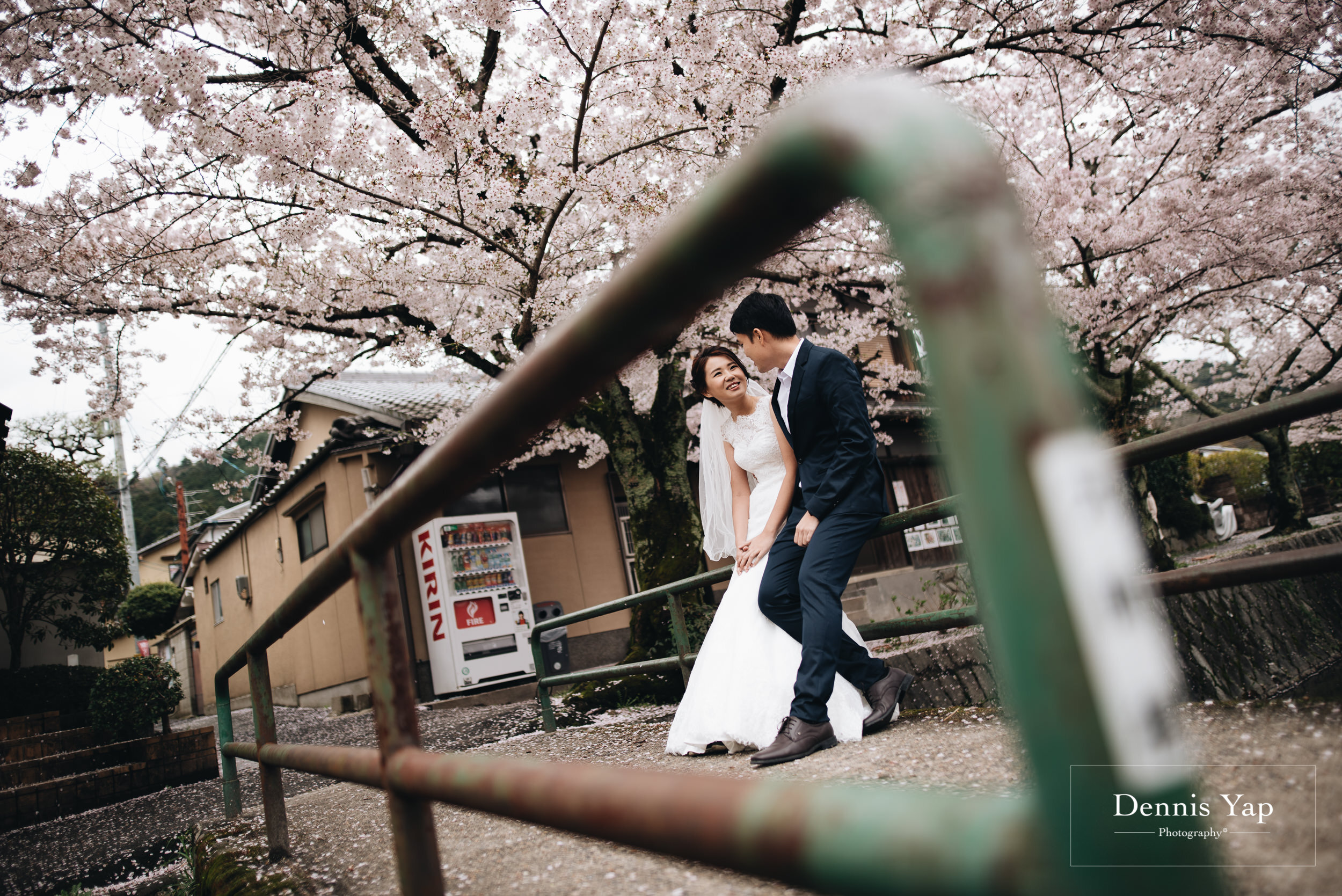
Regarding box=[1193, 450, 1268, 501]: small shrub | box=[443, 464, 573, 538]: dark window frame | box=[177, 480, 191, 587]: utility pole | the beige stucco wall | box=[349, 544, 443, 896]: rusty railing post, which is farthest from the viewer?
box=[177, 480, 191, 587]: utility pole

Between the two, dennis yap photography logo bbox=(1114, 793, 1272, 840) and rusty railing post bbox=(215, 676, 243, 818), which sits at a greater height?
dennis yap photography logo bbox=(1114, 793, 1272, 840)

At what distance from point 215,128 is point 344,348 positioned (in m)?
3.25

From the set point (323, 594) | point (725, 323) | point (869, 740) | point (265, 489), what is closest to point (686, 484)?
point (725, 323)

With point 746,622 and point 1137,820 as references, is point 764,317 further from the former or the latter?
point 1137,820

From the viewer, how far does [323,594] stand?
57.7 inches

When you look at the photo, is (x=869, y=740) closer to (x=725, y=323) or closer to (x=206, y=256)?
(x=725, y=323)

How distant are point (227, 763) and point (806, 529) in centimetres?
245

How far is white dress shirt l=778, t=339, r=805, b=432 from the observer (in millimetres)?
2643

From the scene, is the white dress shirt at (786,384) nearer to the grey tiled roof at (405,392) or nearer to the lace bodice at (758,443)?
the lace bodice at (758,443)

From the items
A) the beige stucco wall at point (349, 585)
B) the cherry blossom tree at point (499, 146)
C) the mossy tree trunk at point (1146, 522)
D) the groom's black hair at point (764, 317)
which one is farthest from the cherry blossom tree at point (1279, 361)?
the groom's black hair at point (764, 317)

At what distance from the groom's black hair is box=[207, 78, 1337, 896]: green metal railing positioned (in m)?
2.13

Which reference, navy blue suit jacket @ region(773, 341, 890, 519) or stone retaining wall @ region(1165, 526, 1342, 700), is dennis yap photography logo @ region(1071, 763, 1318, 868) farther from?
stone retaining wall @ region(1165, 526, 1342, 700)

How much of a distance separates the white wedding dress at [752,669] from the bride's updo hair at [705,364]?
219mm

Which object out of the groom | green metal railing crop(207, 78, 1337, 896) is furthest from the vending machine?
green metal railing crop(207, 78, 1337, 896)
